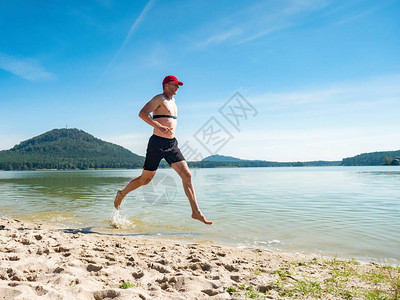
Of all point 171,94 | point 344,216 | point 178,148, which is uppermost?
point 171,94

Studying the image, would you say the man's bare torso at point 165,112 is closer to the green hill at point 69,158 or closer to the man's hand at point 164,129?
the man's hand at point 164,129

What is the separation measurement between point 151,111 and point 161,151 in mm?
728

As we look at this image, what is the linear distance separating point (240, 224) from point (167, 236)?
192cm

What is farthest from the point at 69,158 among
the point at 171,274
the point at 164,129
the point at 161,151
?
the point at 171,274

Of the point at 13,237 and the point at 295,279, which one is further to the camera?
the point at 13,237

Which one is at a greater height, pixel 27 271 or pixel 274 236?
pixel 27 271

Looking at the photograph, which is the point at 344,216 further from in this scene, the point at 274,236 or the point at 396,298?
the point at 396,298

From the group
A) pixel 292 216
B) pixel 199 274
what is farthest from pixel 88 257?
pixel 292 216

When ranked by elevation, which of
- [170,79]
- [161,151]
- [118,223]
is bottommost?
[118,223]

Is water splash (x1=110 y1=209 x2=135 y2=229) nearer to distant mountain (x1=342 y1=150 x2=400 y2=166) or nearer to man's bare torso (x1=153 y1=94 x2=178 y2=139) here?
man's bare torso (x1=153 y1=94 x2=178 y2=139)

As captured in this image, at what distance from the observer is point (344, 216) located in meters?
7.59

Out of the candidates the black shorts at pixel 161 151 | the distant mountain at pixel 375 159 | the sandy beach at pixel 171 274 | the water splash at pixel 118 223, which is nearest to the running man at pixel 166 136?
the black shorts at pixel 161 151

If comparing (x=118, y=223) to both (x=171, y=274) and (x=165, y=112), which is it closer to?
(x=165, y=112)

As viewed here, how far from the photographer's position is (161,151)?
506cm
